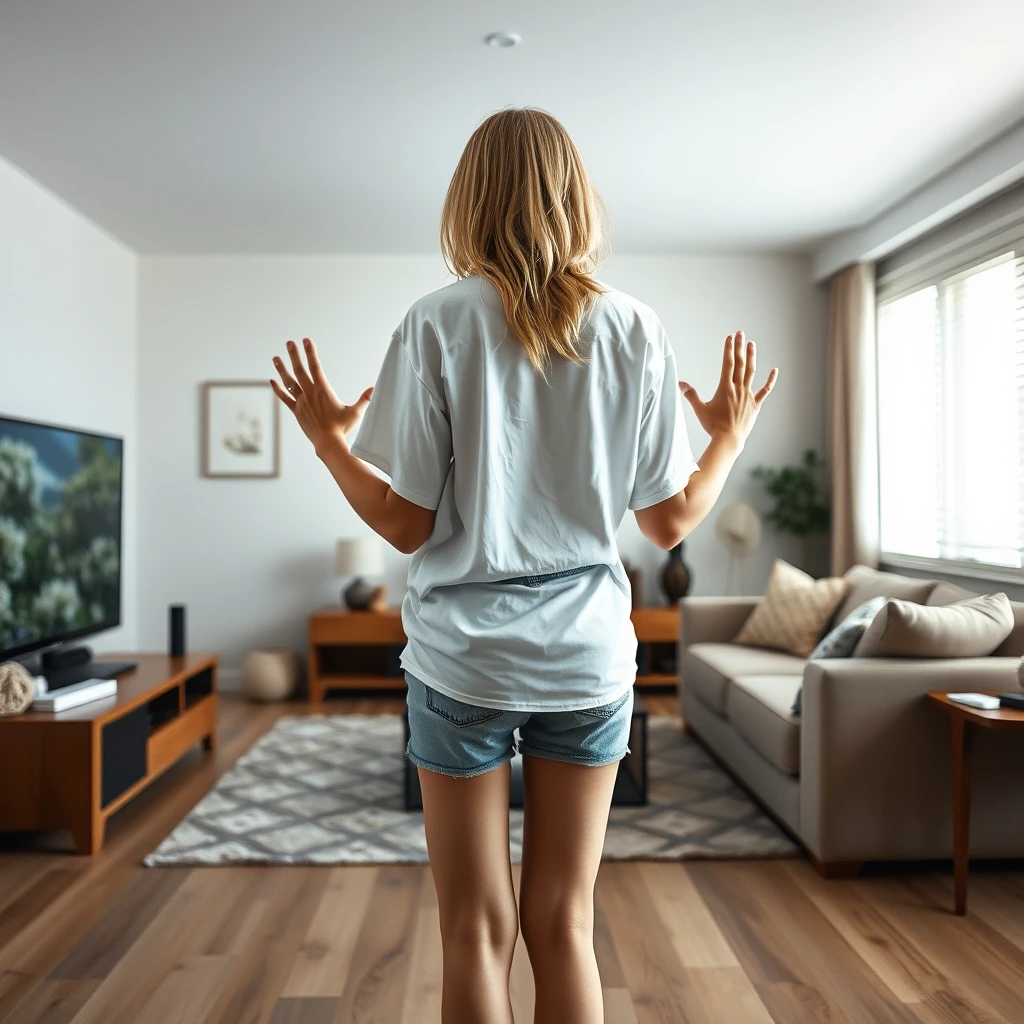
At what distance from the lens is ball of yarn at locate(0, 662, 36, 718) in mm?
3074

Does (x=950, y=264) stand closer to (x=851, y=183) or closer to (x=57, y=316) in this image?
(x=851, y=183)

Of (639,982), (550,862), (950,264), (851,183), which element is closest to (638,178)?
(851,183)

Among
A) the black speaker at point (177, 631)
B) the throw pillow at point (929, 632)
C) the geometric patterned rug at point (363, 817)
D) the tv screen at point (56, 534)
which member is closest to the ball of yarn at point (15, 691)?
the tv screen at point (56, 534)

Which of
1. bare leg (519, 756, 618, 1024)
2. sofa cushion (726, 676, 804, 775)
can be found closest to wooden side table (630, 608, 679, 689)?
sofa cushion (726, 676, 804, 775)

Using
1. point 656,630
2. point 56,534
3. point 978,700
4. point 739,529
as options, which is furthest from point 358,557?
point 978,700

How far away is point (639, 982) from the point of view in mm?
2160

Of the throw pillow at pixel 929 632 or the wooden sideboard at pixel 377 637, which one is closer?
the throw pillow at pixel 929 632

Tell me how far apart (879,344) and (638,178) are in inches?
71.1

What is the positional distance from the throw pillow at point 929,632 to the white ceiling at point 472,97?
177 centimetres

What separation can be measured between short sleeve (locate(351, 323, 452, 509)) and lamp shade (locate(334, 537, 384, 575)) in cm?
444

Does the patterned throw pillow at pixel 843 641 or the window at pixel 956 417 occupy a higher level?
the window at pixel 956 417

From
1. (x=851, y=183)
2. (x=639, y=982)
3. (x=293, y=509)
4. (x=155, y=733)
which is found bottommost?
(x=639, y=982)

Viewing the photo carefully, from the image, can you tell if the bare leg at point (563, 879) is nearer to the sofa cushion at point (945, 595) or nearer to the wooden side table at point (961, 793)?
the wooden side table at point (961, 793)

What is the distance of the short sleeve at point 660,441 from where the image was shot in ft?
3.74
